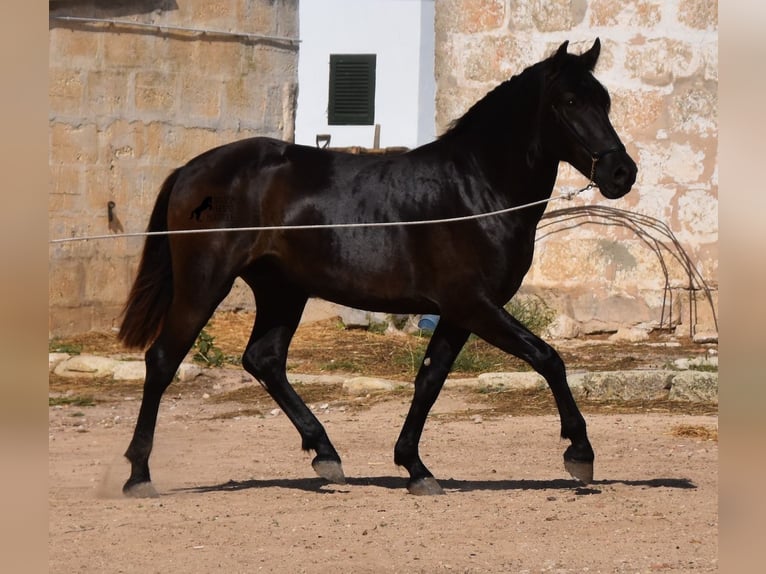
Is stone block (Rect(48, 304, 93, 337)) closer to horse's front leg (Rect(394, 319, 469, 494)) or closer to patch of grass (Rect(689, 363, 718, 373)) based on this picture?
patch of grass (Rect(689, 363, 718, 373))

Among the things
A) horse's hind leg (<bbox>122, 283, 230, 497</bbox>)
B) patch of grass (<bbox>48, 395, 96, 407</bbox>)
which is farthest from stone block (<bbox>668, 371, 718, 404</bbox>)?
patch of grass (<bbox>48, 395, 96, 407</bbox>)

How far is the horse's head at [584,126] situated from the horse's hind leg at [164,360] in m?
1.85

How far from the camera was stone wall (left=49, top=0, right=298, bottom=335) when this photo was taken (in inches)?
433

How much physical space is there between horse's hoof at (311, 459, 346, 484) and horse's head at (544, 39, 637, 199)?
194 centimetres

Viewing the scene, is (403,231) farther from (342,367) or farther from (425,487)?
→ (342,367)

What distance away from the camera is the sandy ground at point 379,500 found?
14.8 ft

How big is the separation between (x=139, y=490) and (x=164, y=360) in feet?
2.16

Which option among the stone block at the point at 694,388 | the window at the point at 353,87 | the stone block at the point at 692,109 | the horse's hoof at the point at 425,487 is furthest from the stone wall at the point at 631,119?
the horse's hoof at the point at 425,487

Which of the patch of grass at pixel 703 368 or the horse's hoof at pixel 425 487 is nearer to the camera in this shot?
the horse's hoof at pixel 425 487

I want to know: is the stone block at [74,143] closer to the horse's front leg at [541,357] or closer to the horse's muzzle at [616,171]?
the horse's front leg at [541,357]

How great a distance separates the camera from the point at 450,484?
6137 millimetres

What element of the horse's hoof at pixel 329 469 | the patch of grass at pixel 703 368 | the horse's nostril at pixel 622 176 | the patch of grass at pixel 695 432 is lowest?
the patch of grass at pixel 695 432

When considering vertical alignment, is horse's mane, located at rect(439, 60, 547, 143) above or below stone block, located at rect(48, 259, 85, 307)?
above
